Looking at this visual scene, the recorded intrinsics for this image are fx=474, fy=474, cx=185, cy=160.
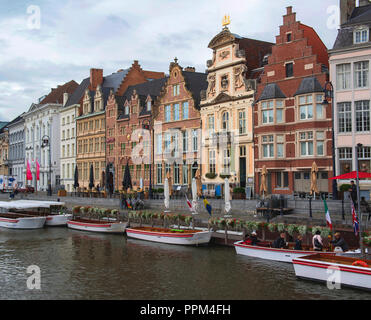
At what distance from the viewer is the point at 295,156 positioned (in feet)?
120

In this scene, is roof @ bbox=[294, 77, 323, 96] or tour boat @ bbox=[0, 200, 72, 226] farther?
tour boat @ bbox=[0, 200, 72, 226]

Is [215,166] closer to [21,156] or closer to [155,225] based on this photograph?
[155,225]

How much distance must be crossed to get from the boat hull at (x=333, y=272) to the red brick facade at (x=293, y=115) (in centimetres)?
1740

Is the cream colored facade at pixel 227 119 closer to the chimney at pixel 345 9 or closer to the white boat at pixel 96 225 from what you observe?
the chimney at pixel 345 9

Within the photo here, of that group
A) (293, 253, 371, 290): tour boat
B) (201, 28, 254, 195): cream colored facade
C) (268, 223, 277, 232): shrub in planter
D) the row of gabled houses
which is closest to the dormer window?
the row of gabled houses

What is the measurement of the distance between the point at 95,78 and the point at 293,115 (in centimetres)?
4107

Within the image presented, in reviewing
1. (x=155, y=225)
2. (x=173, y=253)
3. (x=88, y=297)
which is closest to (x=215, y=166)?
(x=155, y=225)

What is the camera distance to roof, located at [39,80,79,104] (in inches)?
3196

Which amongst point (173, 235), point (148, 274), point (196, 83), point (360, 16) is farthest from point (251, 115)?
point (148, 274)

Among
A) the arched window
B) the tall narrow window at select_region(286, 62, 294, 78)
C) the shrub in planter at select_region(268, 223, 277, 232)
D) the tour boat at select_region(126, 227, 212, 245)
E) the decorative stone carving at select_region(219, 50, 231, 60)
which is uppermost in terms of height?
the decorative stone carving at select_region(219, 50, 231, 60)

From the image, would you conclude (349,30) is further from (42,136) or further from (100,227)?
(42,136)

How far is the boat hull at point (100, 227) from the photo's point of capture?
32938 mm

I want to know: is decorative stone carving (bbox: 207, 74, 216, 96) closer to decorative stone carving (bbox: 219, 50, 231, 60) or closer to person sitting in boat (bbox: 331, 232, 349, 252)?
decorative stone carving (bbox: 219, 50, 231, 60)

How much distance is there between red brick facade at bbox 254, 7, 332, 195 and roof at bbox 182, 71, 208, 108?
985 cm
